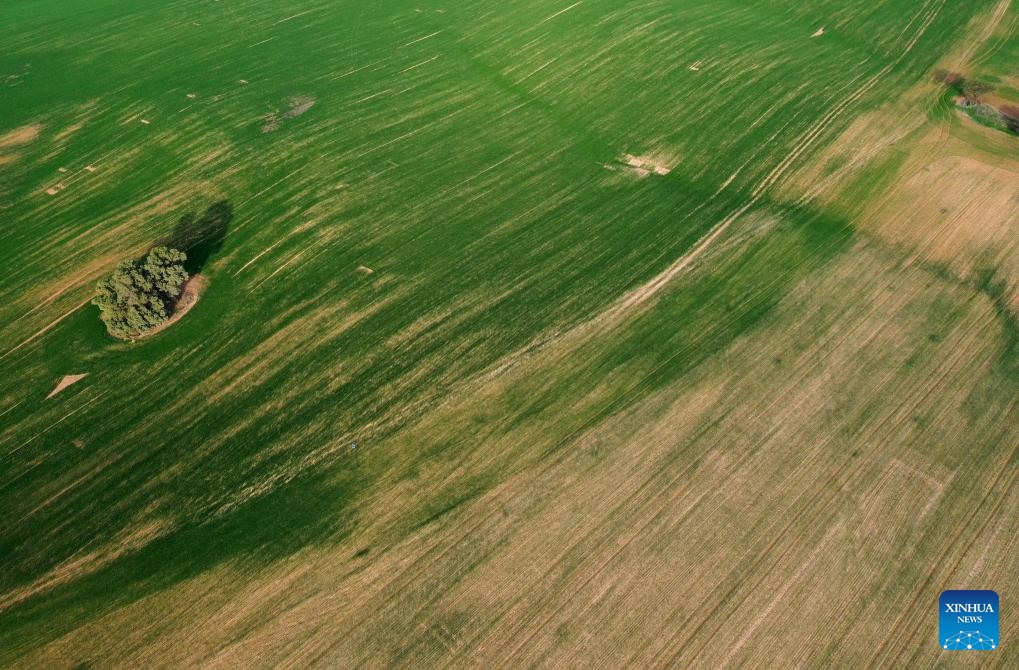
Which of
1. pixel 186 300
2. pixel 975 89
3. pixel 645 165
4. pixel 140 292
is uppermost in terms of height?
pixel 140 292

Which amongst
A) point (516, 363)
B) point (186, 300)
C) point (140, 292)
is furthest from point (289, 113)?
point (516, 363)

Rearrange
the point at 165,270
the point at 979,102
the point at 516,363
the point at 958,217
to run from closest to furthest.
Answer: the point at 516,363 → the point at 165,270 → the point at 958,217 → the point at 979,102

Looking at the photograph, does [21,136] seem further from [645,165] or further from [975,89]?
[975,89]

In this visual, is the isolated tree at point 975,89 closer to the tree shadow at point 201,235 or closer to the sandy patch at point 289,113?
the sandy patch at point 289,113

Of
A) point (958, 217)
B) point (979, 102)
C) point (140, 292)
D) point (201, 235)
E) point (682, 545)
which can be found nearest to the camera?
point (682, 545)

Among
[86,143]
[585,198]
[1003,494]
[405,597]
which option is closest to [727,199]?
[585,198]

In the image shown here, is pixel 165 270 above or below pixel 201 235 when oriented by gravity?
above

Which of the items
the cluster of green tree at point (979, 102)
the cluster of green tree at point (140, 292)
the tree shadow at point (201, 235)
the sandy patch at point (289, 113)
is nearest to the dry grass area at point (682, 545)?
the cluster of green tree at point (140, 292)
